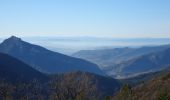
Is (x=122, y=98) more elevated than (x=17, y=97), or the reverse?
(x=122, y=98)

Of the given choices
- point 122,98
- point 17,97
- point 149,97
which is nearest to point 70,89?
point 122,98

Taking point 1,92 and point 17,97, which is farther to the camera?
point 17,97

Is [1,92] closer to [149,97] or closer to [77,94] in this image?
[77,94]

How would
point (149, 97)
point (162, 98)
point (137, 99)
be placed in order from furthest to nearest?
1. point (137, 99)
2. point (149, 97)
3. point (162, 98)

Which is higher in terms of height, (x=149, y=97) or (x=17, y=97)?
(x=149, y=97)

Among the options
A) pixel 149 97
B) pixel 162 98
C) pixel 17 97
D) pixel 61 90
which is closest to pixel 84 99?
pixel 61 90

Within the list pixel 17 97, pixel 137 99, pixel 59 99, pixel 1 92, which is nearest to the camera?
pixel 137 99

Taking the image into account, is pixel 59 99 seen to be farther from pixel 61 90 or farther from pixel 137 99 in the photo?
pixel 137 99

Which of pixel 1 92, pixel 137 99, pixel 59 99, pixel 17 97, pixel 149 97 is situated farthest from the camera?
pixel 17 97

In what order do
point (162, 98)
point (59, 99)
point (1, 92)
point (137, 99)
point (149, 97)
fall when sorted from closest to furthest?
point (162, 98), point (149, 97), point (137, 99), point (59, 99), point (1, 92)
